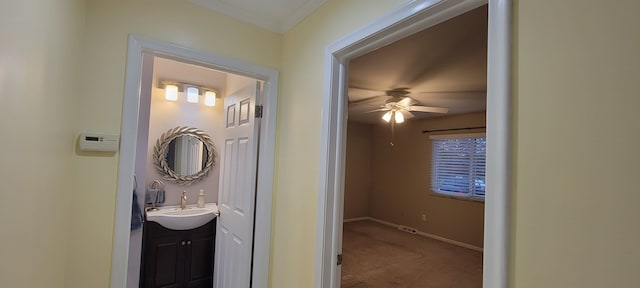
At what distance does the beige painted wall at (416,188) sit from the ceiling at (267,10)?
420cm

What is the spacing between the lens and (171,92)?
2.94 metres

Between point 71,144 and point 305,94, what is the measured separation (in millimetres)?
1207

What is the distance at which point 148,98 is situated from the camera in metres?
2.33

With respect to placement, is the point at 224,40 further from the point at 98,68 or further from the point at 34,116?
the point at 34,116

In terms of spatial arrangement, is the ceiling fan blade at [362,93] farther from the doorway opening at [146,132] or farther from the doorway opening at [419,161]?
the doorway opening at [146,132]

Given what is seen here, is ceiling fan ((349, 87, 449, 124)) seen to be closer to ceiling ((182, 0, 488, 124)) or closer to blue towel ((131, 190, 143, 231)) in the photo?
ceiling ((182, 0, 488, 124))

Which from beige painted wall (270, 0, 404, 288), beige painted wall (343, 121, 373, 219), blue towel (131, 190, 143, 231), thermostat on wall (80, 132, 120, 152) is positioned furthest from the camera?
beige painted wall (343, 121, 373, 219)

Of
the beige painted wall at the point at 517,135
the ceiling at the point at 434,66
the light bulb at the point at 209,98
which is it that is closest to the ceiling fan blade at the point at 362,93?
the ceiling at the point at 434,66

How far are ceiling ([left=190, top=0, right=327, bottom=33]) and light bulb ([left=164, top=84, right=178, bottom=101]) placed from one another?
5.23 ft

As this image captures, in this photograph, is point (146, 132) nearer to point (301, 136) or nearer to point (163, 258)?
point (163, 258)

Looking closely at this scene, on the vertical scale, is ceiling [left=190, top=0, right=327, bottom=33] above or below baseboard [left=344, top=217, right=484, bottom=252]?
above

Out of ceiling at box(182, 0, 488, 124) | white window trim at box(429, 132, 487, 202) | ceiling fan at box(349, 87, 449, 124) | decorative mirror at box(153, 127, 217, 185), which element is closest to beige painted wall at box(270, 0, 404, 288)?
ceiling at box(182, 0, 488, 124)

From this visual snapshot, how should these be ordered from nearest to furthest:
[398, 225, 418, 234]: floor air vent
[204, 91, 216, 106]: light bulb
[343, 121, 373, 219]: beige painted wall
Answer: [204, 91, 216, 106]: light bulb < [398, 225, 418, 234]: floor air vent < [343, 121, 373, 219]: beige painted wall

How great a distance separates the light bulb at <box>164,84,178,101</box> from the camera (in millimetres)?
2928
